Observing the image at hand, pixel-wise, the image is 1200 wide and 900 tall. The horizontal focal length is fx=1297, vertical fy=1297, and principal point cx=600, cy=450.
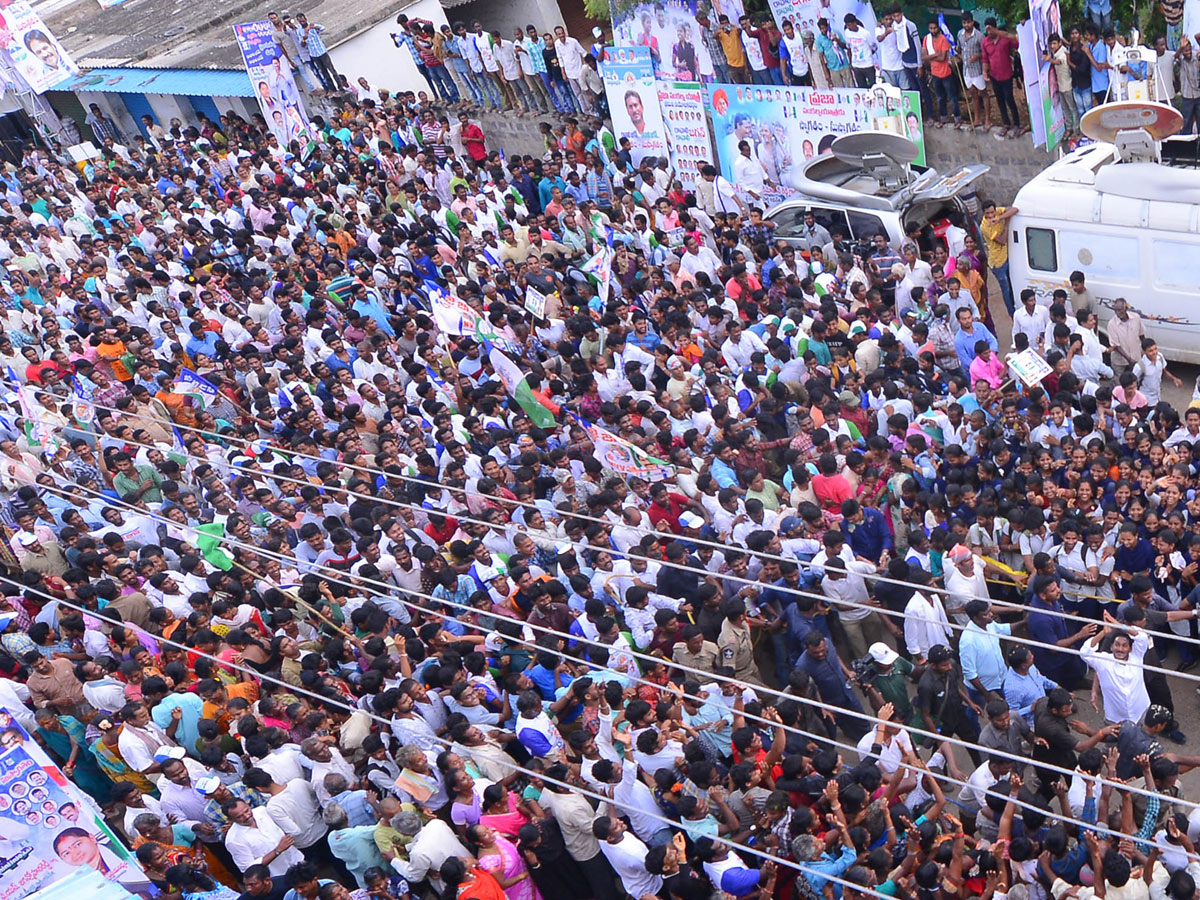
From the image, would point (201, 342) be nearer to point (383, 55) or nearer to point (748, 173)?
point (748, 173)

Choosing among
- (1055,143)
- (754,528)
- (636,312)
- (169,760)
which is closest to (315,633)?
(169,760)

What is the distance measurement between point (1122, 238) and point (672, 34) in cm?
787

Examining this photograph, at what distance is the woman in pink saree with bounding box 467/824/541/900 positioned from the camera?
6.31m

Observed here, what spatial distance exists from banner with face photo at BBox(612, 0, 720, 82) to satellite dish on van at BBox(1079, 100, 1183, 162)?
6.49 meters

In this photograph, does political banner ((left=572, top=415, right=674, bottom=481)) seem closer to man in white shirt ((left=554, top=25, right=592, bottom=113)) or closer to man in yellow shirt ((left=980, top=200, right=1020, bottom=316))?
man in yellow shirt ((left=980, top=200, right=1020, bottom=316))

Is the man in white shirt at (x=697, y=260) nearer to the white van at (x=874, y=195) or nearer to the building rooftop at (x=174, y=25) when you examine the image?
the white van at (x=874, y=195)

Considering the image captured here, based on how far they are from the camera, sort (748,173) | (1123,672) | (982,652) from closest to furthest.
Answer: (1123,672)
(982,652)
(748,173)

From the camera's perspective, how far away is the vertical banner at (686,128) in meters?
15.1

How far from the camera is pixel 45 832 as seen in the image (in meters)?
6.13

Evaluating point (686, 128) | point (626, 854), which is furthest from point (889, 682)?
point (686, 128)

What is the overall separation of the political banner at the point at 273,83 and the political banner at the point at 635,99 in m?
5.44

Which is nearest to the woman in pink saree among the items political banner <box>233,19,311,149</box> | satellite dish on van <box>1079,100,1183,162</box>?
satellite dish on van <box>1079,100,1183,162</box>

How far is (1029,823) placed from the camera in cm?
594

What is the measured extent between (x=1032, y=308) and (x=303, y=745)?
637 cm
